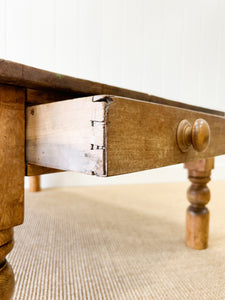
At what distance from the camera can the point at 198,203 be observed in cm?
85

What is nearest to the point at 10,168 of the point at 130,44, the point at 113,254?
the point at 113,254

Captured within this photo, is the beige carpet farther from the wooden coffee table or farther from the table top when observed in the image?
the table top

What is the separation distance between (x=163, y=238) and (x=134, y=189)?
946mm

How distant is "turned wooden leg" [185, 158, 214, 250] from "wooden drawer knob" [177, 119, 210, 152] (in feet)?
1.40

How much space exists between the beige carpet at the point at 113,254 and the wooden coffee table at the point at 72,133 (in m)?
0.35

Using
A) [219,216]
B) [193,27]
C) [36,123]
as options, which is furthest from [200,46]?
[36,123]

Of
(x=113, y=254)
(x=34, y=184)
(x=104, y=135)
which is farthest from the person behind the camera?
(x=34, y=184)

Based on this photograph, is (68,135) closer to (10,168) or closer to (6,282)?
(10,168)

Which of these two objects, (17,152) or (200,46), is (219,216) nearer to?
(17,152)

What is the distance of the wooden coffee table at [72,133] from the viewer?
281mm

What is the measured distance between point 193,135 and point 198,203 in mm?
505

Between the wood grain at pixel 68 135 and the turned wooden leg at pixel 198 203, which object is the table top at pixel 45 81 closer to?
the wood grain at pixel 68 135

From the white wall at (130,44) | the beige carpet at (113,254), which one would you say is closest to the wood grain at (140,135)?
the beige carpet at (113,254)

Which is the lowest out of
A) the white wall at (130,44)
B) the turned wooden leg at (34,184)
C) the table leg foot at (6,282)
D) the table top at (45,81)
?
the turned wooden leg at (34,184)
